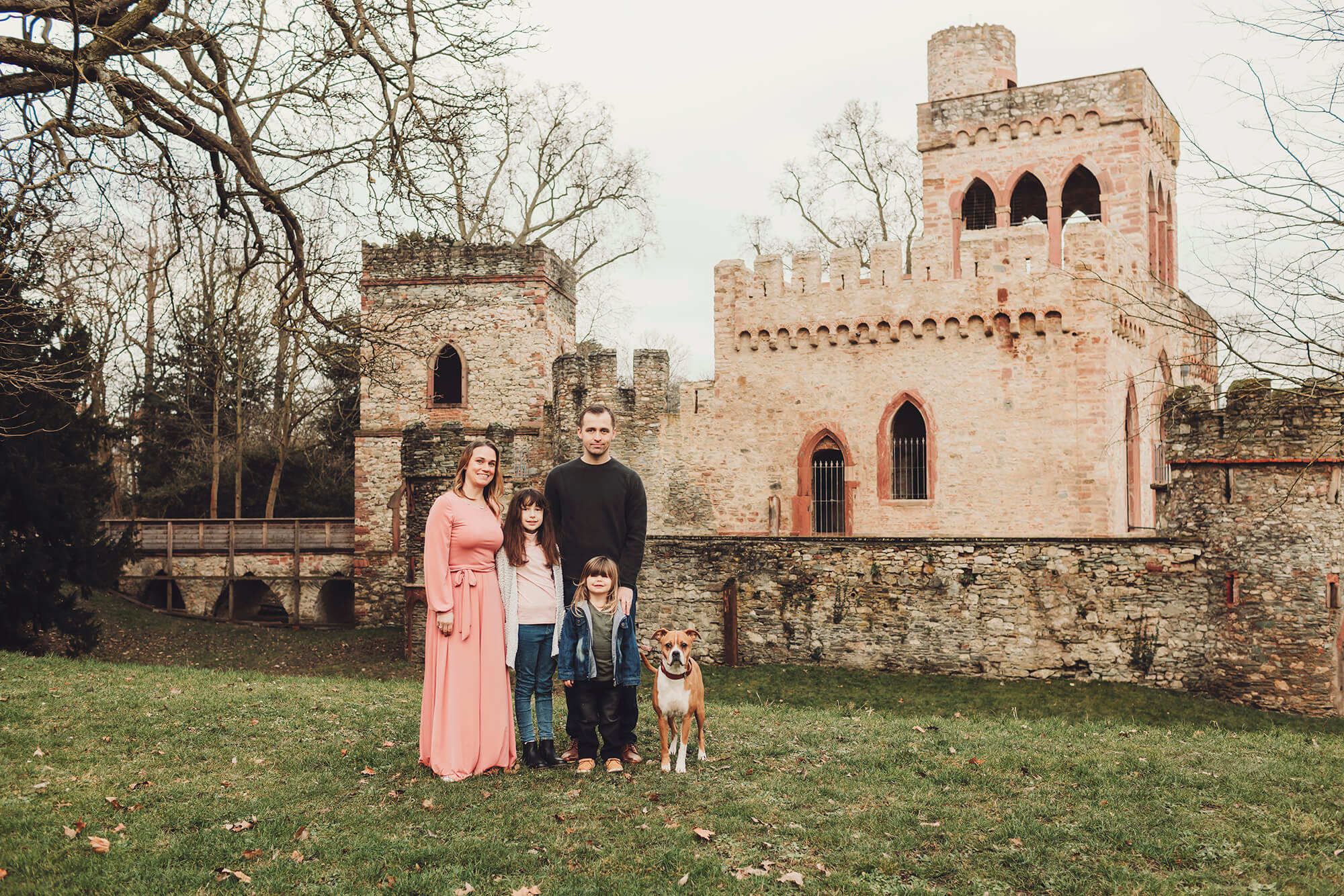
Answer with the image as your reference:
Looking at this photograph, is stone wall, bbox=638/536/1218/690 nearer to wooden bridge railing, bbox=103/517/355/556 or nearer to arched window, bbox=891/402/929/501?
arched window, bbox=891/402/929/501

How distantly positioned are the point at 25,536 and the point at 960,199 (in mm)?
17702

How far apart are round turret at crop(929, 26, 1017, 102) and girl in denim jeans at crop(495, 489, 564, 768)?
17.9m

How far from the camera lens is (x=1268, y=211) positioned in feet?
20.7

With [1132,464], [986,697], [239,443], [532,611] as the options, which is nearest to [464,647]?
[532,611]

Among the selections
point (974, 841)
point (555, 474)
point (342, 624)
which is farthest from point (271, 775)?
point (342, 624)

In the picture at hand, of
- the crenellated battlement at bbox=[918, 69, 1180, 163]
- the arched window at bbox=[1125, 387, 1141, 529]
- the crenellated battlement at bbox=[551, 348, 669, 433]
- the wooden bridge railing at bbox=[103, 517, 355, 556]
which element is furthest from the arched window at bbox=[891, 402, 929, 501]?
the wooden bridge railing at bbox=[103, 517, 355, 556]

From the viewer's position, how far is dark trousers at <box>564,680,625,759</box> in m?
6.31

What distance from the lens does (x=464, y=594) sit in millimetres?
6262

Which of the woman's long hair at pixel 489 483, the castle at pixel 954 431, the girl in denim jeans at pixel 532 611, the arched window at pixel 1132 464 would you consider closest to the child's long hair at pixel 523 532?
the girl in denim jeans at pixel 532 611

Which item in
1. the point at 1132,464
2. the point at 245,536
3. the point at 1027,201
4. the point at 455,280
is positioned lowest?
the point at 245,536

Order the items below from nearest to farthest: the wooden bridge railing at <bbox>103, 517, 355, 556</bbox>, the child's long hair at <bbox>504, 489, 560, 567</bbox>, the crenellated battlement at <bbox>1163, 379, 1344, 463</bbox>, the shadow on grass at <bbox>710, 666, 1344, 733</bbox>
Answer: the child's long hair at <bbox>504, 489, 560, 567</bbox> → the shadow on grass at <bbox>710, 666, 1344, 733</bbox> → the crenellated battlement at <bbox>1163, 379, 1344, 463</bbox> → the wooden bridge railing at <bbox>103, 517, 355, 556</bbox>

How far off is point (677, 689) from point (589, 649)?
0.58 metres

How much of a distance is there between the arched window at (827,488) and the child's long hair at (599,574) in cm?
1330

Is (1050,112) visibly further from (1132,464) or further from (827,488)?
(827,488)
